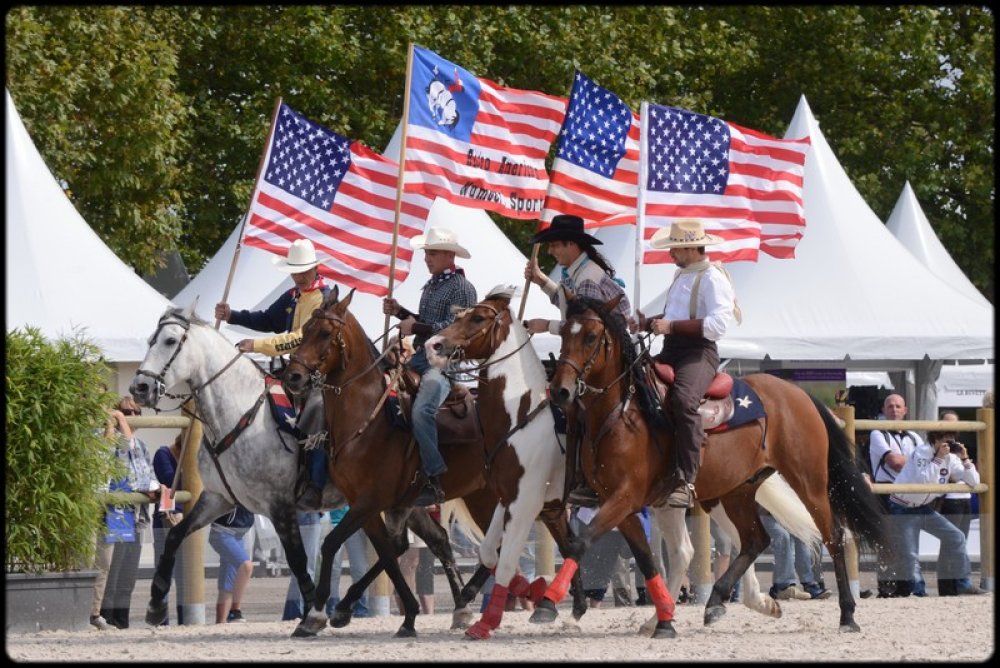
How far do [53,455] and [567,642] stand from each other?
11.8 feet

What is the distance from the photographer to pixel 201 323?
12.6m

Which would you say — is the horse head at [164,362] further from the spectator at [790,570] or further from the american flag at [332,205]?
the spectator at [790,570]

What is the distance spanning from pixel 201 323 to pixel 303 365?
1.44m

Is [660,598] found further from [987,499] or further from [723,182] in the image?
[987,499]

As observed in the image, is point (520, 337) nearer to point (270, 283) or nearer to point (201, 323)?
point (201, 323)

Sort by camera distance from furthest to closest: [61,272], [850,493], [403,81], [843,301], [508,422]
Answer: [403,81] < [843,301] < [61,272] < [850,493] < [508,422]

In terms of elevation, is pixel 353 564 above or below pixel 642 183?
below

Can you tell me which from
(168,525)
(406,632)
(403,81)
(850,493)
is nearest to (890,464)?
(850,493)

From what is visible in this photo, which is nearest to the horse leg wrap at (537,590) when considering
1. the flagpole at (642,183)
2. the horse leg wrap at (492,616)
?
the horse leg wrap at (492,616)

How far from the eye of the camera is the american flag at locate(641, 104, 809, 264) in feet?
48.1

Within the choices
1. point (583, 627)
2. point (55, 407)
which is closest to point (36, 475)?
point (55, 407)

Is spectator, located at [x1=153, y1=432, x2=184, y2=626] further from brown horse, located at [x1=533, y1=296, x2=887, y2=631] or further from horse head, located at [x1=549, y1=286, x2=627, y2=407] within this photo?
horse head, located at [x1=549, y1=286, x2=627, y2=407]

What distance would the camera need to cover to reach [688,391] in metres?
11.4

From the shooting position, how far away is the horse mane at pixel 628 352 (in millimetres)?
11008
